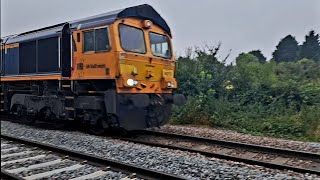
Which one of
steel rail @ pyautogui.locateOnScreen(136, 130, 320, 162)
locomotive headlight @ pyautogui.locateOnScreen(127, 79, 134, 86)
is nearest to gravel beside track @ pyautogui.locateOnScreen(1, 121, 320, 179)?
steel rail @ pyautogui.locateOnScreen(136, 130, 320, 162)

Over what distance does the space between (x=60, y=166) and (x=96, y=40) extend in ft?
14.1

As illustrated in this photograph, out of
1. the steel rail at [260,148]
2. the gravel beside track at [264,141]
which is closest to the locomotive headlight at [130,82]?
the steel rail at [260,148]

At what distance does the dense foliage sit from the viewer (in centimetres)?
1067

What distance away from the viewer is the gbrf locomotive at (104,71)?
29.2 ft

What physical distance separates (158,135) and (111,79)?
2232 millimetres

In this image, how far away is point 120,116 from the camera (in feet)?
28.7

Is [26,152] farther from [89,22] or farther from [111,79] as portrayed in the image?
[89,22]

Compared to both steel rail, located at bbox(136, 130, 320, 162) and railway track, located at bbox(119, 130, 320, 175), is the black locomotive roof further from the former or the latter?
steel rail, located at bbox(136, 130, 320, 162)

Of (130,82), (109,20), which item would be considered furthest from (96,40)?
(130,82)

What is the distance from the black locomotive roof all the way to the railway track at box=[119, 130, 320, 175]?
3.15 m

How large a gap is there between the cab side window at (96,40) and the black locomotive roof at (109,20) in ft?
0.64

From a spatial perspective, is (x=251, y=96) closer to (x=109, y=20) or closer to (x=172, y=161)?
(x=109, y=20)

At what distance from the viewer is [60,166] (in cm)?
595

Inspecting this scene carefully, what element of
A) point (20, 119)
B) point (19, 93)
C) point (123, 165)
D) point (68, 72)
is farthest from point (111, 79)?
point (20, 119)
